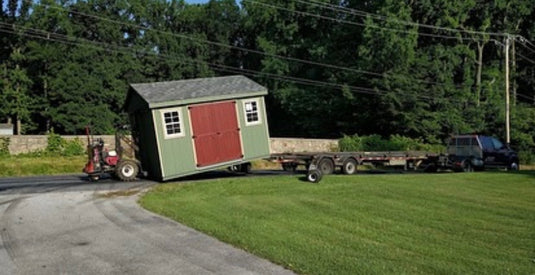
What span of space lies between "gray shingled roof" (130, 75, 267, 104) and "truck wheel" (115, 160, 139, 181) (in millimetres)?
2698

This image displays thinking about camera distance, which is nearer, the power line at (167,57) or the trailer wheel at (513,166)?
the trailer wheel at (513,166)

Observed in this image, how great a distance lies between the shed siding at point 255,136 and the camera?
22.2 m

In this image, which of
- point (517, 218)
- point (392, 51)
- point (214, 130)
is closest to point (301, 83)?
point (392, 51)

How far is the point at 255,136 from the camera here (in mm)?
22656

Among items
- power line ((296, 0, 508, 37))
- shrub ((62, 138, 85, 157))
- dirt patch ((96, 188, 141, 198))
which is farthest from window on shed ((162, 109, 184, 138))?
power line ((296, 0, 508, 37))

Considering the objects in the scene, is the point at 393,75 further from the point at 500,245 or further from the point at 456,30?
the point at 500,245

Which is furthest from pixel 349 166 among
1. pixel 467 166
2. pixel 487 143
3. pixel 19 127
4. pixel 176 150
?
pixel 19 127

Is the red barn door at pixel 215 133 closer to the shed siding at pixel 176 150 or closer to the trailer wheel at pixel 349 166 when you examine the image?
the shed siding at pixel 176 150

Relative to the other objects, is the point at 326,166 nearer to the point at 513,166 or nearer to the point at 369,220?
the point at 369,220

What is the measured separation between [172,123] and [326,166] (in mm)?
6583

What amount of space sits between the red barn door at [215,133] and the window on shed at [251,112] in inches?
23.5

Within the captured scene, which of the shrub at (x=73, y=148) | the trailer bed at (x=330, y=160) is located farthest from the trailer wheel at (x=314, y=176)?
Answer: the shrub at (x=73, y=148)

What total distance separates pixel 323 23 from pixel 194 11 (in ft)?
63.8

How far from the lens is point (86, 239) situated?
10664 millimetres
